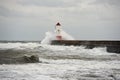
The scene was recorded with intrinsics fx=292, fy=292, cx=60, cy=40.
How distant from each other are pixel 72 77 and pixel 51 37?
125 feet

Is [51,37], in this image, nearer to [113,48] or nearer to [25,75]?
[113,48]

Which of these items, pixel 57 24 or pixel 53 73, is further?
pixel 57 24

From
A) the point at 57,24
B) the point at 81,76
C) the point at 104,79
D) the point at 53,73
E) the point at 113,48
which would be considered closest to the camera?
the point at 104,79

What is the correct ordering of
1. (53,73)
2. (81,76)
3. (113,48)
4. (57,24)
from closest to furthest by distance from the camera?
(81,76)
(53,73)
(113,48)
(57,24)

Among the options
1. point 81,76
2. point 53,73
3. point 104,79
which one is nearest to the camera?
point 104,79

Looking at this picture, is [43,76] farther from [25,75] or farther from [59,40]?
[59,40]

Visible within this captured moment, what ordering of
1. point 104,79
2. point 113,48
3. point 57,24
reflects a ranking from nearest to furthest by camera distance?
point 104,79 < point 113,48 < point 57,24

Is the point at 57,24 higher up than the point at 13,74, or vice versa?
the point at 57,24

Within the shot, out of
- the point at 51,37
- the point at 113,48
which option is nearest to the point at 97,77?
the point at 113,48

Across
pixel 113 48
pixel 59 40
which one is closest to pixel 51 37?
pixel 59 40

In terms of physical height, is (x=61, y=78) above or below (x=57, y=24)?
below

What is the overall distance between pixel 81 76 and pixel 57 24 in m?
31.4

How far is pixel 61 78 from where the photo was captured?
367 inches

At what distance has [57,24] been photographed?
4097 cm
